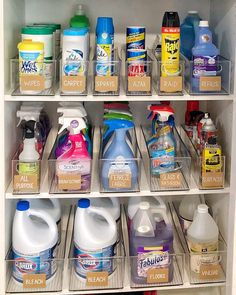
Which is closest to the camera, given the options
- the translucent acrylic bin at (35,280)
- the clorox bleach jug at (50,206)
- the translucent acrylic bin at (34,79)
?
the translucent acrylic bin at (34,79)

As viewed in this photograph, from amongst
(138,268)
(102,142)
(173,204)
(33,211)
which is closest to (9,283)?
(33,211)

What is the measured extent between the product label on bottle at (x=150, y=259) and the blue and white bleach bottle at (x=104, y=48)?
705 millimetres

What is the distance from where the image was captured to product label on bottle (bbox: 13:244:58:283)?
210cm

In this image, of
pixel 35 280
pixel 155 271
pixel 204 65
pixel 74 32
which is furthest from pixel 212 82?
pixel 35 280

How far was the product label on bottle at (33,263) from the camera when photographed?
210 cm

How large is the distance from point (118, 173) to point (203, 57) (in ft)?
1.79

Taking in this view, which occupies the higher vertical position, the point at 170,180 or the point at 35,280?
the point at 170,180

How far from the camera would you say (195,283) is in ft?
7.16

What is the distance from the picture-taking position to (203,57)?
6.69 feet

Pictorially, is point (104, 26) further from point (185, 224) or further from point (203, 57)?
point (185, 224)

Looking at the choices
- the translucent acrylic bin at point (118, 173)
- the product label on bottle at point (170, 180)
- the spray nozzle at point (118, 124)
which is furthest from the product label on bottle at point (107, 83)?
the product label on bottle at point (170, 180)

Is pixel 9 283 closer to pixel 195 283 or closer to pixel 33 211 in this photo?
pixel 33 211

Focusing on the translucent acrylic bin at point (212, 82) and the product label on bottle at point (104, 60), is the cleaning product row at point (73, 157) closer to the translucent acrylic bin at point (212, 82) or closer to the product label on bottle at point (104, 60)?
the product label on bottle at point (104, 60)

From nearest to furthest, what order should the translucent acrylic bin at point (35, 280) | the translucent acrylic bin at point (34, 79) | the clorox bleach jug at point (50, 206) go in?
the translucent acrylic bin at point (34, 79), the translucent acrylic bin at point (35, 280), the clorox bleach jug at point (50, 206)
